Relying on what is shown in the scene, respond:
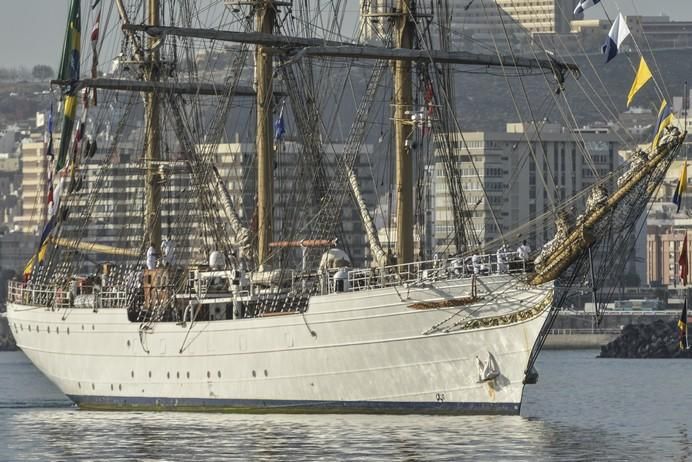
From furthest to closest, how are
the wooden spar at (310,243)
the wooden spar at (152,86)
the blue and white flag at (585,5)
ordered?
1. the wooden spar at (152,86)
2. the wooden spar at (310,243)
3. the blue and white flag at (585,5)

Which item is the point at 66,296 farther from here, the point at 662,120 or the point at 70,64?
the point at 662,120

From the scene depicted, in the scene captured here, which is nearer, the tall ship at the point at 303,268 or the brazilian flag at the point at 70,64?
the tall ship at the point at 303,268

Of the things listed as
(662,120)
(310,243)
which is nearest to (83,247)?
(310,243)

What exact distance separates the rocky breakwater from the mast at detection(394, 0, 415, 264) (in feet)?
301

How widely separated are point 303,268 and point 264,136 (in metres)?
7.16

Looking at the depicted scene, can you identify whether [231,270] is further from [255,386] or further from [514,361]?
[514,361]

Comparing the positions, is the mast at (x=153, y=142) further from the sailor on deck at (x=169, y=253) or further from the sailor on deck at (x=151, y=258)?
the sailor on deck at (x=151, y=258)

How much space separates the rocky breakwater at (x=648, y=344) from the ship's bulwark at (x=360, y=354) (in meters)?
91.9

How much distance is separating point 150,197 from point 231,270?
15.8 m

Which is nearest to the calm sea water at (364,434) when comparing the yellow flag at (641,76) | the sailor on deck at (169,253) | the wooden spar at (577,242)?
the wooden spar at (577,242)

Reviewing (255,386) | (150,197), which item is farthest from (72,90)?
(255,386)

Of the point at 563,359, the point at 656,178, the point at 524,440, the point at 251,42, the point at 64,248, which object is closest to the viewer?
the point at 524,440

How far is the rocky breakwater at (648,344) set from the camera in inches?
7082

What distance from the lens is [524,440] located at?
7181cm
